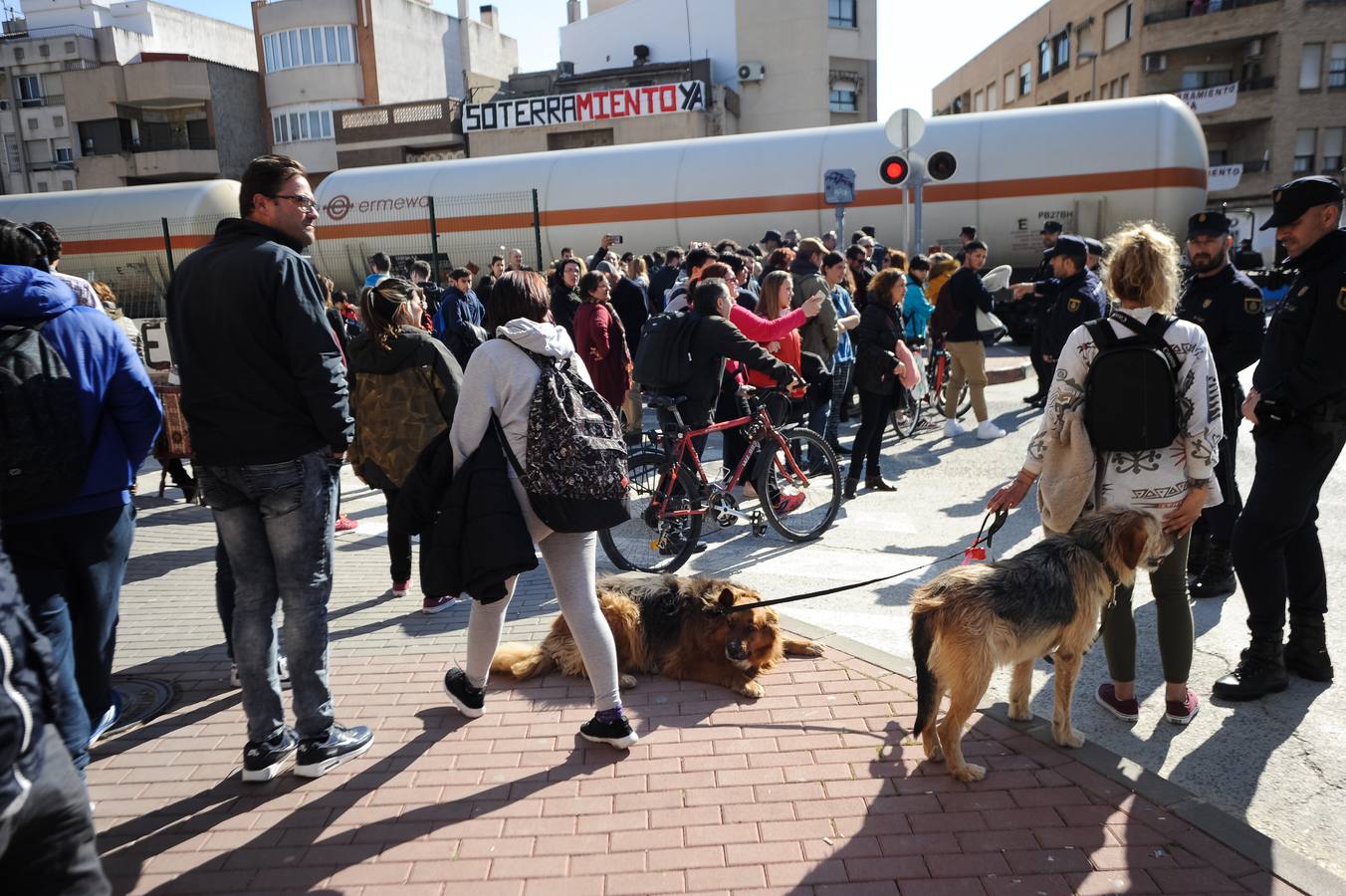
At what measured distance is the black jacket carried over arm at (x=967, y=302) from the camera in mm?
9375

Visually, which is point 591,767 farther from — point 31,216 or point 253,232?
point 31,216

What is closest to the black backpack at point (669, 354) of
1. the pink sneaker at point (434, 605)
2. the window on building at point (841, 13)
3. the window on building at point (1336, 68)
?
the pink sneaker at point (434, 605)

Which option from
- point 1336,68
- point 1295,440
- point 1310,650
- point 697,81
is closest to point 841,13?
point 697,81

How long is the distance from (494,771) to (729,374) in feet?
13.2

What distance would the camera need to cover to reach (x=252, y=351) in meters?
3.18

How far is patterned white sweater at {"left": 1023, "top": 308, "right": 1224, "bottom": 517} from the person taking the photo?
3420mm

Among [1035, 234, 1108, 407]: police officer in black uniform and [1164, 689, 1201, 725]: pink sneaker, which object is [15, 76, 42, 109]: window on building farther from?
[1164, 689, 1201, 725]: pink sneaker

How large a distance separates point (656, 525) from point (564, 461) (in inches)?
107

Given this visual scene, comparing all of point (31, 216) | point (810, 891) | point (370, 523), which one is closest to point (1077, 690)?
point (810, 891)

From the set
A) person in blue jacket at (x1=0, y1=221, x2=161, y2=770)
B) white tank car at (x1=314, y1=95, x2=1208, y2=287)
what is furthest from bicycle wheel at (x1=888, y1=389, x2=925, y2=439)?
person in blue jacket at (x1=0, y1=221, x2=161, y2=770)

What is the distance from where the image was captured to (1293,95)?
38.0m

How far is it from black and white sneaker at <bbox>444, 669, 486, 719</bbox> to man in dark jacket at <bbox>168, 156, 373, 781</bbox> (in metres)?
0.60

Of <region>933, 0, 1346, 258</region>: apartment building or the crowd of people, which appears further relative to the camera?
<region>933, 0, 1346, 258</region>: apartment building

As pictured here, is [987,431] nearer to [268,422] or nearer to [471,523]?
→ [471,523]
